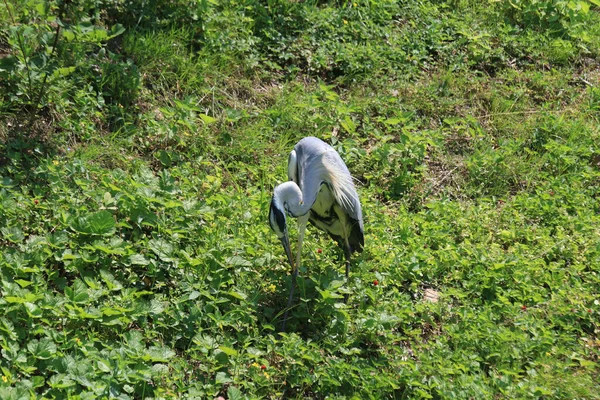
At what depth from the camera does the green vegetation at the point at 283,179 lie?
13.8 ft

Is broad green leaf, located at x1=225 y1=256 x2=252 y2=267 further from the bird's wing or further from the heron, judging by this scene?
the bird's wing

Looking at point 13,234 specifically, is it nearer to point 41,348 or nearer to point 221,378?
point 41,348

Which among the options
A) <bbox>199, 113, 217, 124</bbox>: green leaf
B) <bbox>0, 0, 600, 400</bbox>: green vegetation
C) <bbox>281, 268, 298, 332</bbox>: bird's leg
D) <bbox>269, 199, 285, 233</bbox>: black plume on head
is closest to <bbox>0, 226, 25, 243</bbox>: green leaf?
<bbox>0, 0, 600, 400</bbox>: green vegetation

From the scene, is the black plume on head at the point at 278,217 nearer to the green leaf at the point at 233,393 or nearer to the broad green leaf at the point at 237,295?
the broad green leaf at the point at 237,295

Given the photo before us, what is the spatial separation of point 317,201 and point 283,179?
0.93 metres

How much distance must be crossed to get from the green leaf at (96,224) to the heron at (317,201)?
3.18 feet

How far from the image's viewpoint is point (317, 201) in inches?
193

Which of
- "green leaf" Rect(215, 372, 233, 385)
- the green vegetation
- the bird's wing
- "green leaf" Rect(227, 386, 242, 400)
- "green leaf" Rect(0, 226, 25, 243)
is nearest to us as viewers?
"green leaf" Rect(227, 386, 242, 400)

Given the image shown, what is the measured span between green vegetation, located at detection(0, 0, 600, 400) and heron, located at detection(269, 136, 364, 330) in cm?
25

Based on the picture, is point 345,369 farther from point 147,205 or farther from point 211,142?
point 211,142

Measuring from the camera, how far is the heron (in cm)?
468

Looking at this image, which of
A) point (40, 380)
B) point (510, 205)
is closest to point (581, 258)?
point (510, 205)

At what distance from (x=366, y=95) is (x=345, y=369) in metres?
3.21

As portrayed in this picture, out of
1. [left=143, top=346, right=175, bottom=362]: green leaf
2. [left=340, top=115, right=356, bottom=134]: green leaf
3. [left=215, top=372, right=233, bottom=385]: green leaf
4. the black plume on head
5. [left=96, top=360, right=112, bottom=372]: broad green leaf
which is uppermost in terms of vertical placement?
the black plume on head
